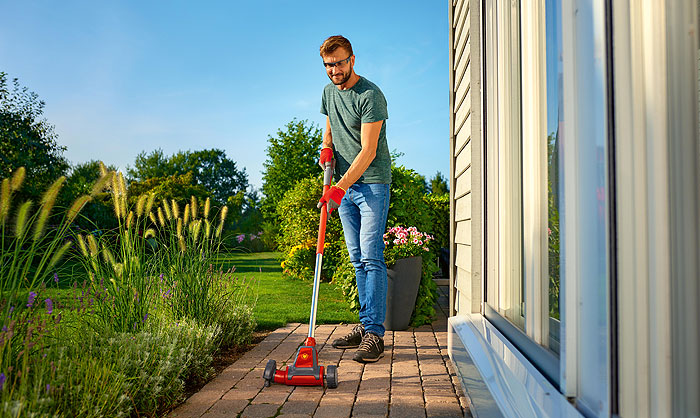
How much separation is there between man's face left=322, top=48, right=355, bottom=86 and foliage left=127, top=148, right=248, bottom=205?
38.4 meters

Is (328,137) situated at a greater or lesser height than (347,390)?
greater

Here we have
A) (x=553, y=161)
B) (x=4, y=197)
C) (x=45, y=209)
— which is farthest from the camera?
(x=45, y=209)

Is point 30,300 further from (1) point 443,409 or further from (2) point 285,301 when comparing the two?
(2) point 285,301

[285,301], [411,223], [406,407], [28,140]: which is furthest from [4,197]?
[28,140]

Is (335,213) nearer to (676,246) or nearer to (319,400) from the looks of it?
(319,400)

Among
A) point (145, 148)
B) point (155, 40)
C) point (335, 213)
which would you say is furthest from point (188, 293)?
point (145, 148)

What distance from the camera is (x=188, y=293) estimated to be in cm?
334

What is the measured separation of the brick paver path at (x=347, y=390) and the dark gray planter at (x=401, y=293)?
62 centimetres

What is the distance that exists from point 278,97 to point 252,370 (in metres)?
30.2

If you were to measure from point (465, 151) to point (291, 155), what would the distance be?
19400 mm

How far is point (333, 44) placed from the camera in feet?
10.4

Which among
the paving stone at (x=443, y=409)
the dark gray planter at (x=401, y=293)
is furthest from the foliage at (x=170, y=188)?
the paving stone at (x=443, y=409)

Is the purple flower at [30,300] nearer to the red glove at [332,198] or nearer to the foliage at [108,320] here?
the foliage at [108,320]

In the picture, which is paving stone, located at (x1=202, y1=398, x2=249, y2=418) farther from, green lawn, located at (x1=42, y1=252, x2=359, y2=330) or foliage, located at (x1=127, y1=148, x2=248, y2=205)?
foliage, located at (x1=127, y1=148, x2=248, y2=205)
